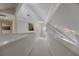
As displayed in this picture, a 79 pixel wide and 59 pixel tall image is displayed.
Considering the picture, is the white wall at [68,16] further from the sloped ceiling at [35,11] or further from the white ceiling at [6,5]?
the white ceiling at [6,5]

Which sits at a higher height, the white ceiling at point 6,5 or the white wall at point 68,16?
the white ceiling at point 6,5

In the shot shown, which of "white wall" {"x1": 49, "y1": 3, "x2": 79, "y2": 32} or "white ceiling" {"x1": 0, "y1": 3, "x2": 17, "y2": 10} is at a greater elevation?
"white ceiling" {"x1": 0, "y1": 3, "x2": 17, "y2": 10}

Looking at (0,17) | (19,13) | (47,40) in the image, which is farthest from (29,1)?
(47,40)

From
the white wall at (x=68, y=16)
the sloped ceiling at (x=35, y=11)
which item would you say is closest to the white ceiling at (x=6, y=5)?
the sloped ceiling at (x=35, y=11)

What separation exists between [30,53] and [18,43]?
211 mm

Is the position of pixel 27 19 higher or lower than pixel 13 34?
higher

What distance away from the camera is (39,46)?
187 centimetres

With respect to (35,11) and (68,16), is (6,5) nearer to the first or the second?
(35,11)

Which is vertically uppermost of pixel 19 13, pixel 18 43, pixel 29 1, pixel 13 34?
pixel 29 1

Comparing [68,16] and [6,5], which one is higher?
[6,5]

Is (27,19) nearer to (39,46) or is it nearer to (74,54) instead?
(39,46)

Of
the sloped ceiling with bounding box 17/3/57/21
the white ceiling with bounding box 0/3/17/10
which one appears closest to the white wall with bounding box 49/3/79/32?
the sloped ceiling with bounding box 17/3/57/21

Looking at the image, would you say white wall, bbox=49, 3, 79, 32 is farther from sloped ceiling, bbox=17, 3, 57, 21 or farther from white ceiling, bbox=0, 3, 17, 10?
white ceiling, bbox=0, 3, 17, 10

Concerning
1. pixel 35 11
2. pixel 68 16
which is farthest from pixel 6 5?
pixel 68 16
